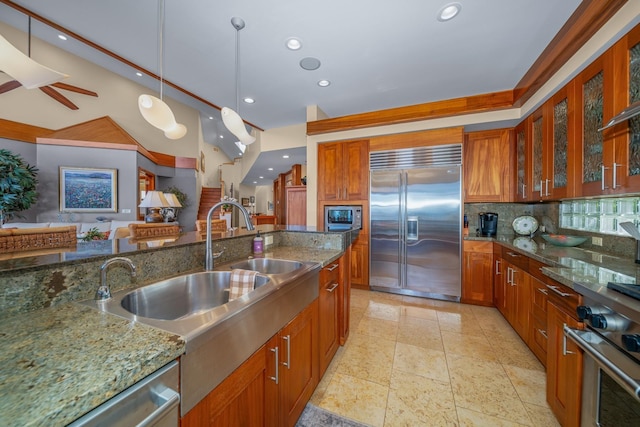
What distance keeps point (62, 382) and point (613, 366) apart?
69.1 inches

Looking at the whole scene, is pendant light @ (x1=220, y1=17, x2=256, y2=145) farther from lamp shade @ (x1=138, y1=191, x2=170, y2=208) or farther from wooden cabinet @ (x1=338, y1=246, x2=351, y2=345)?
lamp shade @ (x1=138, y1=191, x2=170, y2=208)

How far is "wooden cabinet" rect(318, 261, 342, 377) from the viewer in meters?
1.61

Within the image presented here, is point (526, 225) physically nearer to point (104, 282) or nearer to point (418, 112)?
point (418, 112)

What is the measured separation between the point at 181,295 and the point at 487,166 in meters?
3.64

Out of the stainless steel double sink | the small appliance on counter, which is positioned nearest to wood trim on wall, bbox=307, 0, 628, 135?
the small appliance on counter

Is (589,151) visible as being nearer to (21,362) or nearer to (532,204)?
(532,204)

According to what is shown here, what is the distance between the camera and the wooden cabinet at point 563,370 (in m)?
1.16

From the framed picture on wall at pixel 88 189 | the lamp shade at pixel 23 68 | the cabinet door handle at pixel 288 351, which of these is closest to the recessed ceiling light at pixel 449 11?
the cabinet door handle at pixel 288 351

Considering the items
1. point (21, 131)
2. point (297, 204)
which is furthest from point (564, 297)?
point (21, 131)

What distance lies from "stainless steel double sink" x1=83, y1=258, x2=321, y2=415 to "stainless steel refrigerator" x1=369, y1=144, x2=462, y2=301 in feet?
6.97

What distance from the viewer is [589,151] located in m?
1.70

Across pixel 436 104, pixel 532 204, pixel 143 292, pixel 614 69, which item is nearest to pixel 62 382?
pixel 143 292

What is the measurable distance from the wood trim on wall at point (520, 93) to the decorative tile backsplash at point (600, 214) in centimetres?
121

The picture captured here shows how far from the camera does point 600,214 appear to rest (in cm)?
203
